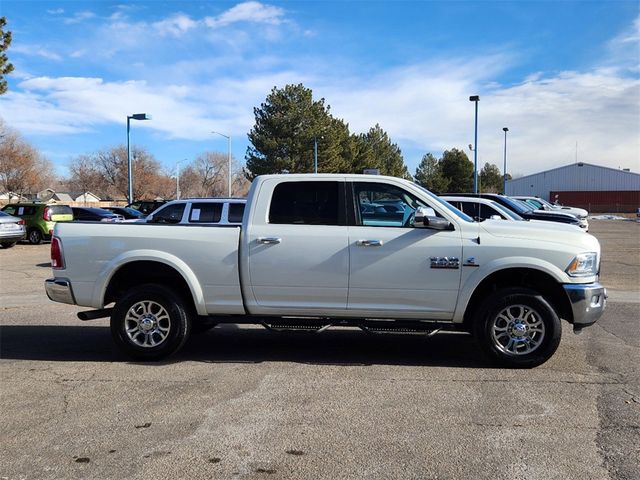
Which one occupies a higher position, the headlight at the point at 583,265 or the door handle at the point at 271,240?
the door handle at the point at 271,240

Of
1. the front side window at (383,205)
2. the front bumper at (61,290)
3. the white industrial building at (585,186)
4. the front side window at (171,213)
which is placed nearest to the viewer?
the front side window at (383,205)

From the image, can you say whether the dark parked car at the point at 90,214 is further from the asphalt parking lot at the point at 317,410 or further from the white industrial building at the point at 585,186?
the white industrial building at the point at 585,186

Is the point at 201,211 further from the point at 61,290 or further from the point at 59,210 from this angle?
the point at 59,210

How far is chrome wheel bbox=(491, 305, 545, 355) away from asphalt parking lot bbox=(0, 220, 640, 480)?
252 mm

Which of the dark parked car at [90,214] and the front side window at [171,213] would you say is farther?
the dark parked car at [90,214]

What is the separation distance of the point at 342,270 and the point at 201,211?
7729 mm

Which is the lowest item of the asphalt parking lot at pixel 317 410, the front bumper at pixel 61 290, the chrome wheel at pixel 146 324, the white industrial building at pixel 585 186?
the asphalt parking lot at pixel 317 410

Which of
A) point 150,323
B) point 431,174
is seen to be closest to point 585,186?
point 431,174

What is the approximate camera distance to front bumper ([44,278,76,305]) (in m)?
6.18

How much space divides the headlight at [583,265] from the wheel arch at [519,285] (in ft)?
0.82

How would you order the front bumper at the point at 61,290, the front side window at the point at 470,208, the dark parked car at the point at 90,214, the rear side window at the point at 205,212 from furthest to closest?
the dark parked car at the point at 90,214, the front side window at the point at 470,208, the rear side window at the point at 205,212, the front bumper at the point at 61,290

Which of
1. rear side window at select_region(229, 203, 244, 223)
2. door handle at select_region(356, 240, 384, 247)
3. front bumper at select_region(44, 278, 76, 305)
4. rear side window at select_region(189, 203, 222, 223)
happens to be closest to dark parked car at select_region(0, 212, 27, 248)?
rear side window at select_region(189, 203, 222, 223)

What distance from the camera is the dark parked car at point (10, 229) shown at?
19672 millimetres

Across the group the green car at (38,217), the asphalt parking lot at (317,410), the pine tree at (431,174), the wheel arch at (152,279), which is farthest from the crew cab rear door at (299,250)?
the pine tree at (431,174)
